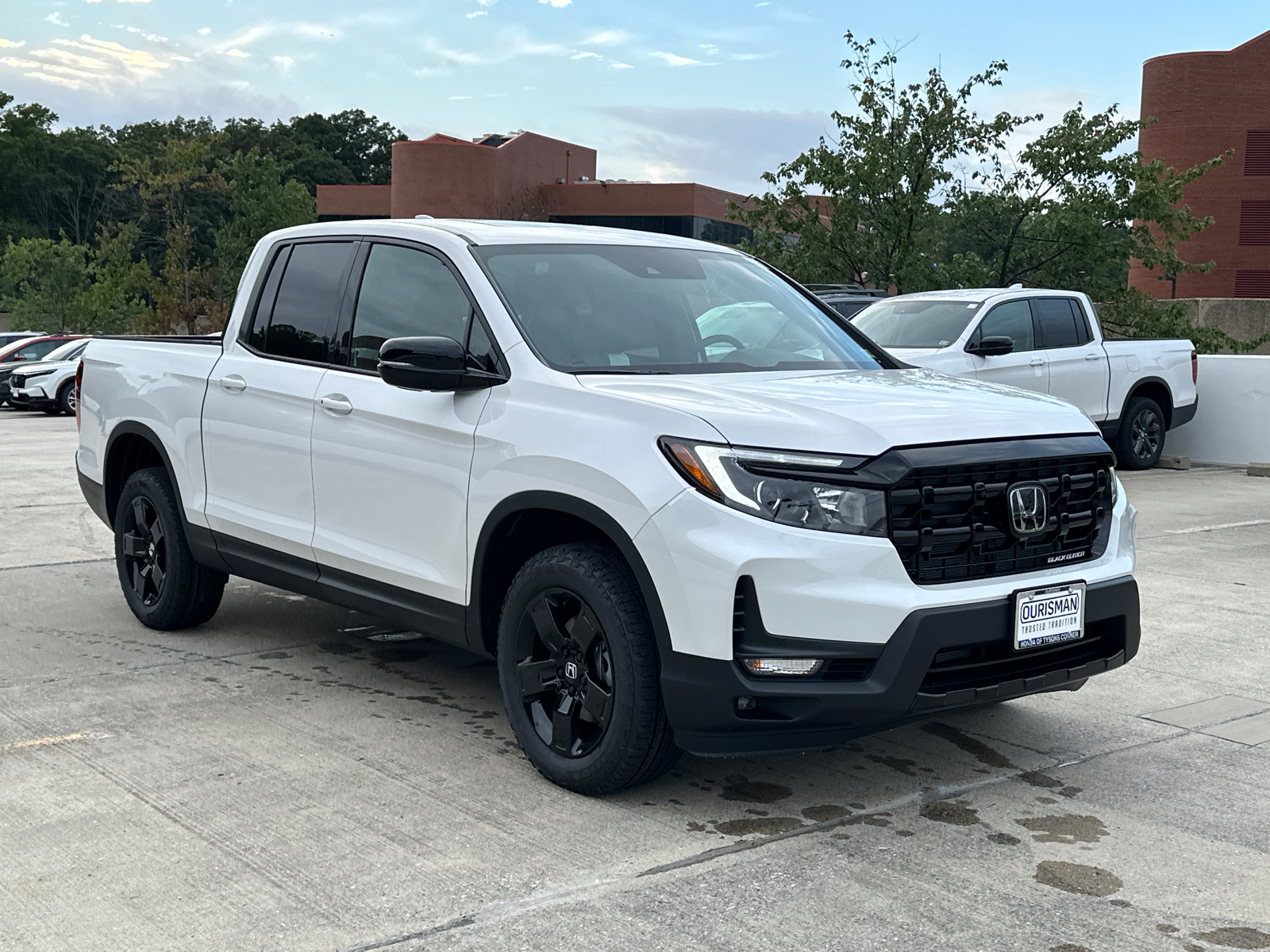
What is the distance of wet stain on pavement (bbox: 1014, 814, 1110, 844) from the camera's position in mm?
4211

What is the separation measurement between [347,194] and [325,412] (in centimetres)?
6021

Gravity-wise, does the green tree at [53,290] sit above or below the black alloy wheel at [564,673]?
above

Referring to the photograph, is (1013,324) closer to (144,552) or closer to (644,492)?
(144,552)

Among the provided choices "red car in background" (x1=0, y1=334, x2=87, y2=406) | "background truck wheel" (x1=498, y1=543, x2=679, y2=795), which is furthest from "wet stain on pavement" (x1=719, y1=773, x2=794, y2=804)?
"red car in background" (x1=0, y1=334, x2=87, y2=406)

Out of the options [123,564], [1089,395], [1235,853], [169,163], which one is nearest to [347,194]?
[169,163]

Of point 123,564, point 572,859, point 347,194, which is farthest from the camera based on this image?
point 347,194

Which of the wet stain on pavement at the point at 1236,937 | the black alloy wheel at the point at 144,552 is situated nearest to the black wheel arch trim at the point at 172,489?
the black alloy wheel at the point at 144,552

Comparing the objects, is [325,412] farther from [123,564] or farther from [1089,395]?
[1089,395]

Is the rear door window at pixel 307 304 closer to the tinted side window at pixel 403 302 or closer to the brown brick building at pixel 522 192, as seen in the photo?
the tinted side window at pixel 403 302

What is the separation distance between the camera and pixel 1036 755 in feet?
16.6

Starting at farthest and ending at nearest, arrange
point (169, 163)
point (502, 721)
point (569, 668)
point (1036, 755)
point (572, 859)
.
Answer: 1. point (169, 163)
2. point (502, 721)
3. point (1036, 755)
4. point (569, 668)
5. point (572, 859)

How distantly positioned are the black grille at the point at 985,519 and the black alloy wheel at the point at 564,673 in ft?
3.32

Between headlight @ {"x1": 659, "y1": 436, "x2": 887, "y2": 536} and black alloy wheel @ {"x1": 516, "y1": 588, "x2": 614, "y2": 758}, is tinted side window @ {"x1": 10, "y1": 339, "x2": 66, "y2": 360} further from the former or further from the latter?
headlight @ {"x1": 659, "y1": 436, "x2": 887, "y2": 536}

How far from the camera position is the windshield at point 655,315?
4.99 meters
